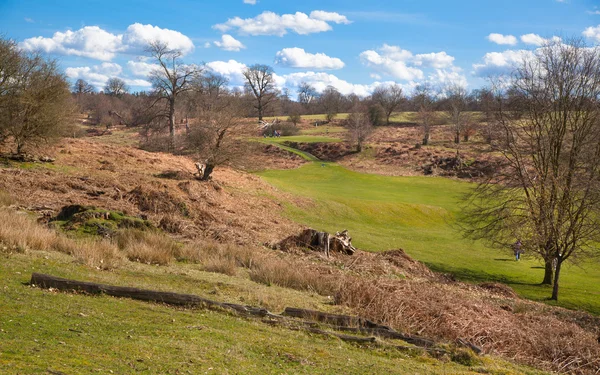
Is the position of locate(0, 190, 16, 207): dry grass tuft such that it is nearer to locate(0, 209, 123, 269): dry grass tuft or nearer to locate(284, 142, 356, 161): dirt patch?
locate(0, 209, 123, 269): dry grass tuft

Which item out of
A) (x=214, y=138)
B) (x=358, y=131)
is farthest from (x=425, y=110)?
(x=214, y=138)

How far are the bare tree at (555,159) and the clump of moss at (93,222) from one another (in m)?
17.4

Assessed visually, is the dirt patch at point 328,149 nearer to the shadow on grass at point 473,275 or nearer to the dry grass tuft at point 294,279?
the shadow on grass at point 473,275

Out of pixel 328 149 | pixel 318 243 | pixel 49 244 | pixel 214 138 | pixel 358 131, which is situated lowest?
pixel 318 243

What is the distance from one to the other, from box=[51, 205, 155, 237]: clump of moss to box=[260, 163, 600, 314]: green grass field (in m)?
13.8

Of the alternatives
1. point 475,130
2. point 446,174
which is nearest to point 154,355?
point 446,174

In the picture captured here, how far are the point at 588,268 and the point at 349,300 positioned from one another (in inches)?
944

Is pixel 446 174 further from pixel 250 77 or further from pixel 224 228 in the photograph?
pixel 250 77

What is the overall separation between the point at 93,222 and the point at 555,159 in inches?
853

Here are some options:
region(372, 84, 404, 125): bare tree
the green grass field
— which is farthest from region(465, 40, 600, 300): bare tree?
region(372, 84, 404, 125): bare tree

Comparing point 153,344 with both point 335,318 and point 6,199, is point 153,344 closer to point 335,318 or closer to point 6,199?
point 335,318

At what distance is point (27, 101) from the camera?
29219 mm

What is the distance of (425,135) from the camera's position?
83938 mm

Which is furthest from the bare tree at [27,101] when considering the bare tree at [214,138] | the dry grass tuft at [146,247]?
the dry grass tuft at [146,247]
